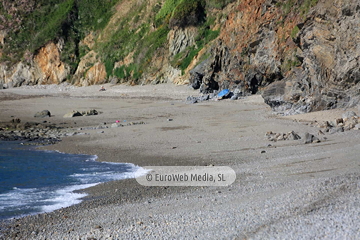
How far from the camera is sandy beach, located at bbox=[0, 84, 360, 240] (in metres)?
5.21

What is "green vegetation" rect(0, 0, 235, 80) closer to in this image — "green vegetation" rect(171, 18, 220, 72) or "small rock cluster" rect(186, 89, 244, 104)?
"green vegetation" rect(171, 18, 220, 72)

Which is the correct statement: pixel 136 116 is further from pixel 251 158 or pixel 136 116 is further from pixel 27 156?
pixel 251 158

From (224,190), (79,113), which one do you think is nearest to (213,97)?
(79,113)

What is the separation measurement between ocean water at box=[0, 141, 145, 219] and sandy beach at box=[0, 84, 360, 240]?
0.49 metres

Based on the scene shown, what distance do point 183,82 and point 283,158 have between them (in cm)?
2096

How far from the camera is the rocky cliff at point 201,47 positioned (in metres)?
14.7

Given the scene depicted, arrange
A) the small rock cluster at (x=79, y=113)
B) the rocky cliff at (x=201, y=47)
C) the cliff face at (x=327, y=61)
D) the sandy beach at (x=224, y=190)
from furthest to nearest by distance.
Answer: the small rock cluster at (x=79, y=113) → the rocky cliff at (x=201, y=47) → the cliff face at (x=327, y=61) → the sandy beach at (x=224, y=190)

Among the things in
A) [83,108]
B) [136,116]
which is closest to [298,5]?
[136,116]

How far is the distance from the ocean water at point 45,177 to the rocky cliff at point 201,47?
8263 millimetres

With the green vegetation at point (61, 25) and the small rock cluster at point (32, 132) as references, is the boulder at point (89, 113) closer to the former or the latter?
the small rock cluster at point (32, 132)

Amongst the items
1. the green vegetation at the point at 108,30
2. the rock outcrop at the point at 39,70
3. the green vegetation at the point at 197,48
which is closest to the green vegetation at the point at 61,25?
the green vegetation at the point at 108,30

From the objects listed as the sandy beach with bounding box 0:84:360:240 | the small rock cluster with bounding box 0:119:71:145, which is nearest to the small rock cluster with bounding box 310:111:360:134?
the sandy beach with bounding box 0:84:360:240

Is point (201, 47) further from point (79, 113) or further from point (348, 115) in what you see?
point (348, 115)

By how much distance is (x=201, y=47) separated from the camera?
105 feet
